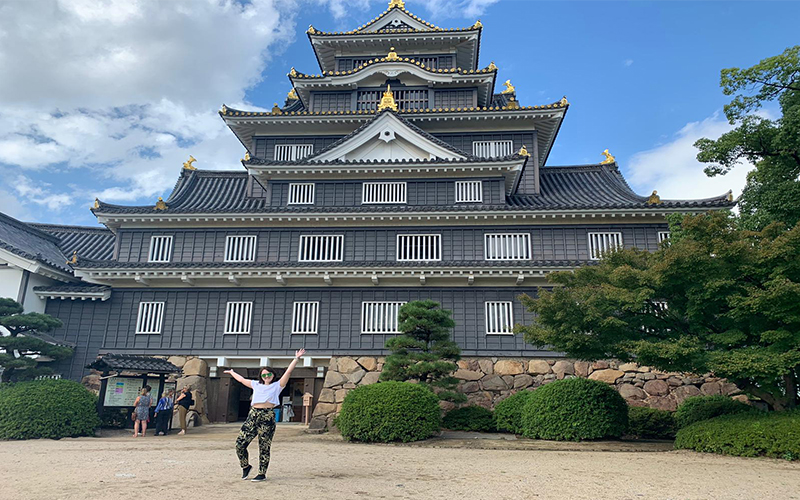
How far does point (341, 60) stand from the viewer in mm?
30797

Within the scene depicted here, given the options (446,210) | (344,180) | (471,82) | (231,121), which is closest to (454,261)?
(446,210)

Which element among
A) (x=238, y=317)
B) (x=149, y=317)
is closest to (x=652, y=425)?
(x=238, y=317)

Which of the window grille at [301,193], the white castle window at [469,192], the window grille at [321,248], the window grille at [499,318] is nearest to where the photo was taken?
the window grille at [499,318]

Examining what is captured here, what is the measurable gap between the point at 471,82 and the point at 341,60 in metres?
7.86

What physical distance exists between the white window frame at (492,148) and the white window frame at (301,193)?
802 centimetres

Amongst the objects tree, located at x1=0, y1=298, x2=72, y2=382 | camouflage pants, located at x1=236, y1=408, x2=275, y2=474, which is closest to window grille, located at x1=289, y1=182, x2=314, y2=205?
tree, located at x1=0, y1=298, x2=72, y2=382

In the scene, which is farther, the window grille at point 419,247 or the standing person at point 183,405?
the window grille at point 419,247

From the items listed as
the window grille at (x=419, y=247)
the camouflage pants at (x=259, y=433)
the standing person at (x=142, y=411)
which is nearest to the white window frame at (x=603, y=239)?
the window grille at (x=419, y=247)

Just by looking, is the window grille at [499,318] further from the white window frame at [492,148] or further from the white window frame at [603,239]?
the white window frame at [492,148]

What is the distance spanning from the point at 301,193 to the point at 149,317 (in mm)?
8118

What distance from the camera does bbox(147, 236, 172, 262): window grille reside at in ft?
75.6

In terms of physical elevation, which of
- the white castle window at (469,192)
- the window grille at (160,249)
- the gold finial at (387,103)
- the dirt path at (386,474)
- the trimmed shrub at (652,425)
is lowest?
the dirt path at (386,474)

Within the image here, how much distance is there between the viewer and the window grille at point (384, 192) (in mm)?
24062

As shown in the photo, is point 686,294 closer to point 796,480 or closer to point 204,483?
point 796,480
